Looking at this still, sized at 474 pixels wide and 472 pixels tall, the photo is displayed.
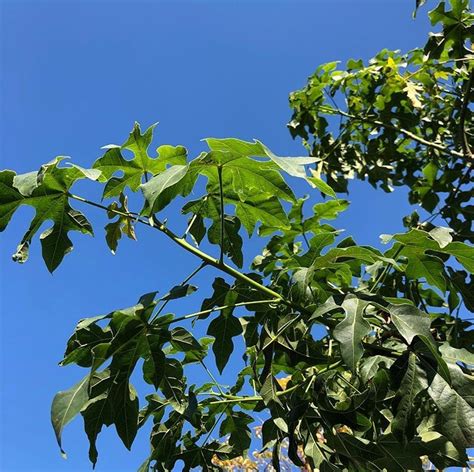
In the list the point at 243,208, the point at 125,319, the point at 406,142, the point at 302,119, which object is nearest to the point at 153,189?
the point at 125,319

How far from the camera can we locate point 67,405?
4.59ft

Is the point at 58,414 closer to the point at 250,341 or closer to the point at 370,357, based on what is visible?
the point at 250,341

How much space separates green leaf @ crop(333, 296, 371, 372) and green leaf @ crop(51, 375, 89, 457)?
0.70 metres

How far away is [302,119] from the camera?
12.4 ft

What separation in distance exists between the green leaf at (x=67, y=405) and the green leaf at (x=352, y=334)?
0.70 meters

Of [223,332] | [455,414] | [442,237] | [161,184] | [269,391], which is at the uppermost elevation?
[161,184]

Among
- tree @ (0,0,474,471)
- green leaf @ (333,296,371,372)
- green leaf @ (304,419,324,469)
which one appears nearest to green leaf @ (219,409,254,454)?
tree @ (0,0,474,471)

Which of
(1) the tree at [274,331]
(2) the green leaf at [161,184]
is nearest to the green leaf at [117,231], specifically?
(1) the tree at [274,331]

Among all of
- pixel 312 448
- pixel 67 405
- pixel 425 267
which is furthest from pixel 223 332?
pixel 425 267

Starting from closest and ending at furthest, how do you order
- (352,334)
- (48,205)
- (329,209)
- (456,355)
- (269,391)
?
(352,334)
(456,355)
(269,391)
(48,205)
(329,209)

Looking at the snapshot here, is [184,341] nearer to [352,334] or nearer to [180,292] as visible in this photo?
[180,292]

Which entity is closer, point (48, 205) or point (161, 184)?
point (161, 184)

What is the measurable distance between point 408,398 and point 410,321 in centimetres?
18

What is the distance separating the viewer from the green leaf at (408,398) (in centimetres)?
124
